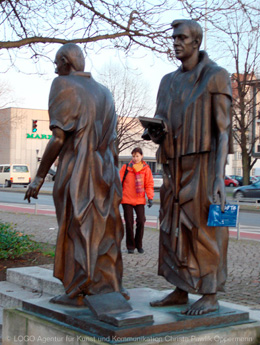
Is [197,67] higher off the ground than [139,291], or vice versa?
[197,67]

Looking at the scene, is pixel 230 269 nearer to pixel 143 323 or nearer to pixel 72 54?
pixel 72 54

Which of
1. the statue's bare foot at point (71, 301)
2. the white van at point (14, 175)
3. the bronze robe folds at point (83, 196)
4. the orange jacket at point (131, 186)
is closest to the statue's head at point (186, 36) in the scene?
the bronze robe folds at point (83, 196)

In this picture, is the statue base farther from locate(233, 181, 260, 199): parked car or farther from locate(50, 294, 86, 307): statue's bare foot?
locate(233, 181, 260, 199): parked car

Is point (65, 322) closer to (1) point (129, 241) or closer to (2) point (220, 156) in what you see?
(2) point (220, 156)

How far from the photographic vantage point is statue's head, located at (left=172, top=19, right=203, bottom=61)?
13.8ft

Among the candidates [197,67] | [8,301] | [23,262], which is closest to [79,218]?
[197,67]

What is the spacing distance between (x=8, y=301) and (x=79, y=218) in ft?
7.26

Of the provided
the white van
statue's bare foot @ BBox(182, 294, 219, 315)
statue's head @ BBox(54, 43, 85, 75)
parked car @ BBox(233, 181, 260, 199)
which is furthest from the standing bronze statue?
the white van

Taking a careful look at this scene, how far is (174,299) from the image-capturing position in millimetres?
4438

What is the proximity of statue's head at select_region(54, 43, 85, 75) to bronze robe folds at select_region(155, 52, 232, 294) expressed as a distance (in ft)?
3.26

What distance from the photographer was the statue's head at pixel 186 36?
4.22 m

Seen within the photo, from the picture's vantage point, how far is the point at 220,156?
4.08 metres

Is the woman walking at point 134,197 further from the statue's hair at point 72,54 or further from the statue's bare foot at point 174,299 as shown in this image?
the statue's bare foot at point 174,299

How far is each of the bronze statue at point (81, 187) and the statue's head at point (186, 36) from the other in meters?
0.96
